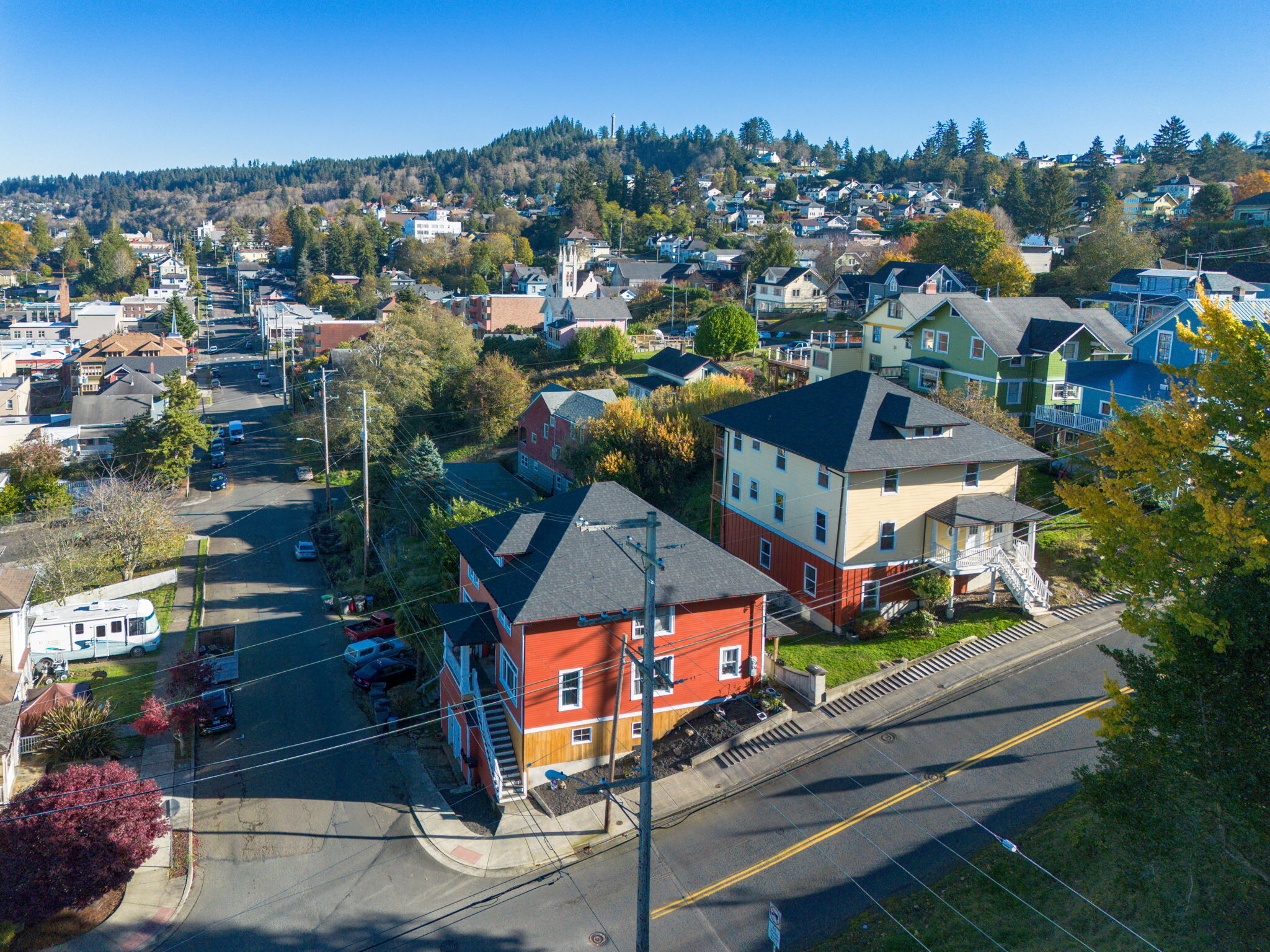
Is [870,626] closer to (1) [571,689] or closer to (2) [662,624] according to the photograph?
(2) [662,624]

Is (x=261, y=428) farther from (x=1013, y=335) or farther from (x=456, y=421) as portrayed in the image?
(x=1013, y=335)

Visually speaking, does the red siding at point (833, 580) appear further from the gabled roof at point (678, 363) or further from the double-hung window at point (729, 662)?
the gabled roof at point (678, 363)

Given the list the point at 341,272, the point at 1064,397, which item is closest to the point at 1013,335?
the point at 1064,397

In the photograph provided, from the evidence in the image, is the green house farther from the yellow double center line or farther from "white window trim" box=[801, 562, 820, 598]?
the yellow double center line

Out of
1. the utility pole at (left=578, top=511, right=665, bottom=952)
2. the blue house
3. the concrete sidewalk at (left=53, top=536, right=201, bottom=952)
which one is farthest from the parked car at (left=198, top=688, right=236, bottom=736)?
the blue house

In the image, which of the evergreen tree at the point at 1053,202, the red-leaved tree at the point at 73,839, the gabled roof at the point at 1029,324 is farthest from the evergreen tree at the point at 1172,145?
the red-leaved tree at the point at 73,839
